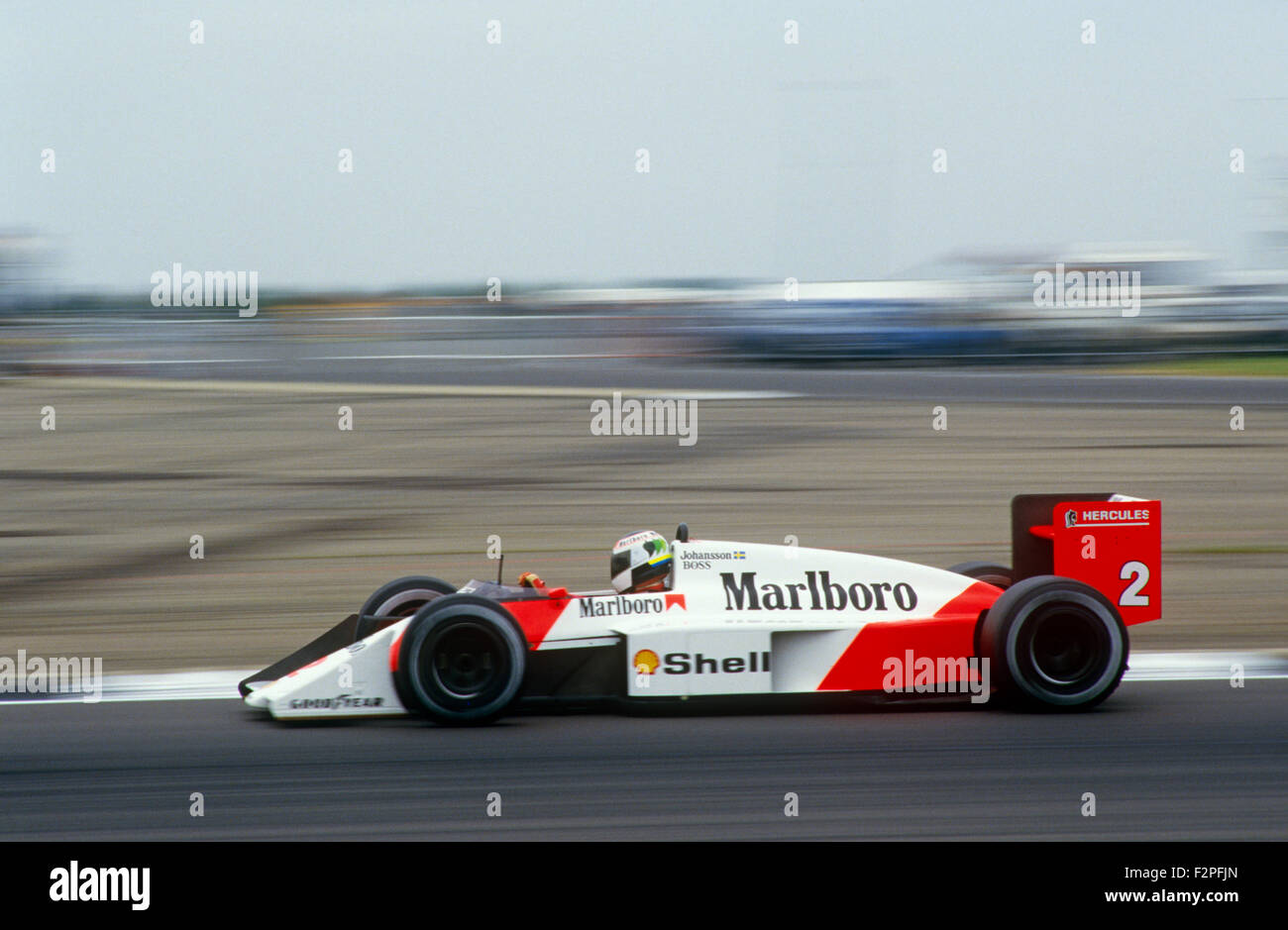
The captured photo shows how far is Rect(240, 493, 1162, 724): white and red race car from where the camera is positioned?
566cm

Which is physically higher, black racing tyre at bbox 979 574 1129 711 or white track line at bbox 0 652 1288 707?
black racing tyre at bbox 979 574 1129 711

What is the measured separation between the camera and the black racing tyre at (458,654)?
18.2 ft

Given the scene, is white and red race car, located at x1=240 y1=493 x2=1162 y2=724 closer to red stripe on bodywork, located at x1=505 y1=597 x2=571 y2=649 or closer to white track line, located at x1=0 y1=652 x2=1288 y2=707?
red stripe on bodywork, located at x1=505 y1=597 x2=571 y2=649

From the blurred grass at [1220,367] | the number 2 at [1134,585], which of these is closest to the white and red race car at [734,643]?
the number 2 at [1134,585]

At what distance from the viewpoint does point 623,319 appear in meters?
33.7

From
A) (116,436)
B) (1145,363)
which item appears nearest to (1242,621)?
(116,436)

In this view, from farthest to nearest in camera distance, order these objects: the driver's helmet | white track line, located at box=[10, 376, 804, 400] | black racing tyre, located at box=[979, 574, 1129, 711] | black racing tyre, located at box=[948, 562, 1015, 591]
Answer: white track line, located at box=[10, 376, 804, 400] < black racing tyre, located at box=[948, 562, 1015, 591] < the driver's helmet < black racing tyre, located at box=[979, 574, 1129, 711]

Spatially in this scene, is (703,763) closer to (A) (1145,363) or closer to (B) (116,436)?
(B) (116,436)

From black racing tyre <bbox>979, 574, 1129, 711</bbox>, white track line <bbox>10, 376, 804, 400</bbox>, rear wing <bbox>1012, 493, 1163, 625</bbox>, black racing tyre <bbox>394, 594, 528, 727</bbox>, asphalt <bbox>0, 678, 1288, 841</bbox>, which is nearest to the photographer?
asphalt <bbox>0, 678, 1288, 841</bbox>

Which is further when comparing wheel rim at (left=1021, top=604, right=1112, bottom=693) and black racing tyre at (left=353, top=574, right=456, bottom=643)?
black racing tyre at (left=353, top=574, right=456, bottom=643)

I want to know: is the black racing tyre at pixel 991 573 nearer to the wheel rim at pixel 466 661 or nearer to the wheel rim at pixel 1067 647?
the wheel rim at pixel 1067 647

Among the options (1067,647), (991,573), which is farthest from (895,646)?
(991,573)

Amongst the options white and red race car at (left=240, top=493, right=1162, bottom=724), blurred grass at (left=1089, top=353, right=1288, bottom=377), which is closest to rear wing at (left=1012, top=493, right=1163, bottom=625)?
white and red race car at (left=240, top=493, right=1162, bottom=724)

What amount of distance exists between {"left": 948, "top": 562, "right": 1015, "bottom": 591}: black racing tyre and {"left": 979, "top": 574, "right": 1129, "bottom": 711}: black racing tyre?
27.1 inches
